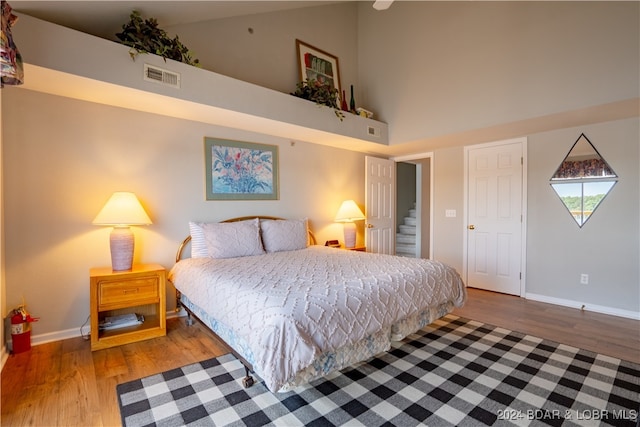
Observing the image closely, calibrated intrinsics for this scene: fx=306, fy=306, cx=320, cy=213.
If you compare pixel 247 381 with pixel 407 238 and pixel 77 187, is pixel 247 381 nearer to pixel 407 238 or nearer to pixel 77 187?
pixel 77 187

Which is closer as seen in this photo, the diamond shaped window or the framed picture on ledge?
the diamond shaped window

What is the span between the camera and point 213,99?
115 inches

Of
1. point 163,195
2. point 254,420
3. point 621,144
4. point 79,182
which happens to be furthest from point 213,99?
point 621,144

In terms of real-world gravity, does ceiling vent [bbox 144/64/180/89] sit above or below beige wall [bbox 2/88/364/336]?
above

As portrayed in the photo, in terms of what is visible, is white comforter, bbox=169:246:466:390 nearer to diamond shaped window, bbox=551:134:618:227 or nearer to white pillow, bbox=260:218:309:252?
white pillow, bbox=260:218:309:252

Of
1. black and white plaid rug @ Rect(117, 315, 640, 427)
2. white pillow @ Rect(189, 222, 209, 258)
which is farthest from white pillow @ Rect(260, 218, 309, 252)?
black and white plaid rug @ Rect(117, 315, 640, 427)

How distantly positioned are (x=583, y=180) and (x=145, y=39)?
4.77 meters

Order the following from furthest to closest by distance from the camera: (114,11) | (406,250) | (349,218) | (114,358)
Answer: (406,250) < (349,218) < (114,11) < (114,358)

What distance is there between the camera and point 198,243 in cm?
318

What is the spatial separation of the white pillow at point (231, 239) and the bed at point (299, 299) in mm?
10

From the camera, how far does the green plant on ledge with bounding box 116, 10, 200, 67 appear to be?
8.23 ft

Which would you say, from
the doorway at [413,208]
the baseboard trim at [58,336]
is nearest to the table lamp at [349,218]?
the doorway at [413,208]

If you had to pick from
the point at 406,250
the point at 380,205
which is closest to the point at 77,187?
the point at 380,205

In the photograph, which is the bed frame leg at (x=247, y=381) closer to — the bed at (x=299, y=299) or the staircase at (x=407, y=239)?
the bed at (x=299, y=299)
